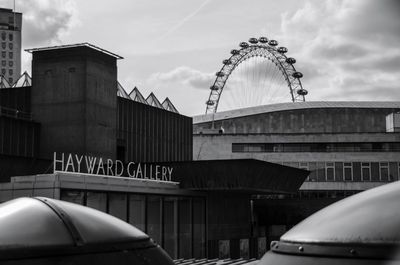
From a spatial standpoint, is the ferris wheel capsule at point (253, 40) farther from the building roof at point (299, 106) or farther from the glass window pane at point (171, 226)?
the glass window pane at point (171, 226)

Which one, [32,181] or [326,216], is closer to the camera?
[326,216]

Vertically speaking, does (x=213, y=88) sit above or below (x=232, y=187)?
above

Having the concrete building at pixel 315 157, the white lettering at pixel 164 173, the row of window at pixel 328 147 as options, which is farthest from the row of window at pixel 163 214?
the row of window at pixel 328 147

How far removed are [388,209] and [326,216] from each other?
1.16 feet

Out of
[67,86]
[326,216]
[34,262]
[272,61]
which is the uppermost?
[272,61]

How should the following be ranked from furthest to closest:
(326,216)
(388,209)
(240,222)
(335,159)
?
(335,159)
(240,222)
(326,216)
(388,209)

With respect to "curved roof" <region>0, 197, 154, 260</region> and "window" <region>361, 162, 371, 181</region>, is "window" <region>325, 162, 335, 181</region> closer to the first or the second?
"window" <region>361, 162, 371, 181</region>

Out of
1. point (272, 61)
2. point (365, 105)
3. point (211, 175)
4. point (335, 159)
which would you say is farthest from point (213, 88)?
point (211, 175)

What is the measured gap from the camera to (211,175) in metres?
31.3

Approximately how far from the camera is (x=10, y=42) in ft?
637

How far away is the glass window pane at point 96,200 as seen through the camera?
24492mm

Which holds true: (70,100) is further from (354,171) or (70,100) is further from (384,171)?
(384,171)

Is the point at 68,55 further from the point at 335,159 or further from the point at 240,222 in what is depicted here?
the point at 335,159

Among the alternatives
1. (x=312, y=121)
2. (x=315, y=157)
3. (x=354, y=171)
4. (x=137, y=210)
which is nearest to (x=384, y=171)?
(x=354, y=171)
